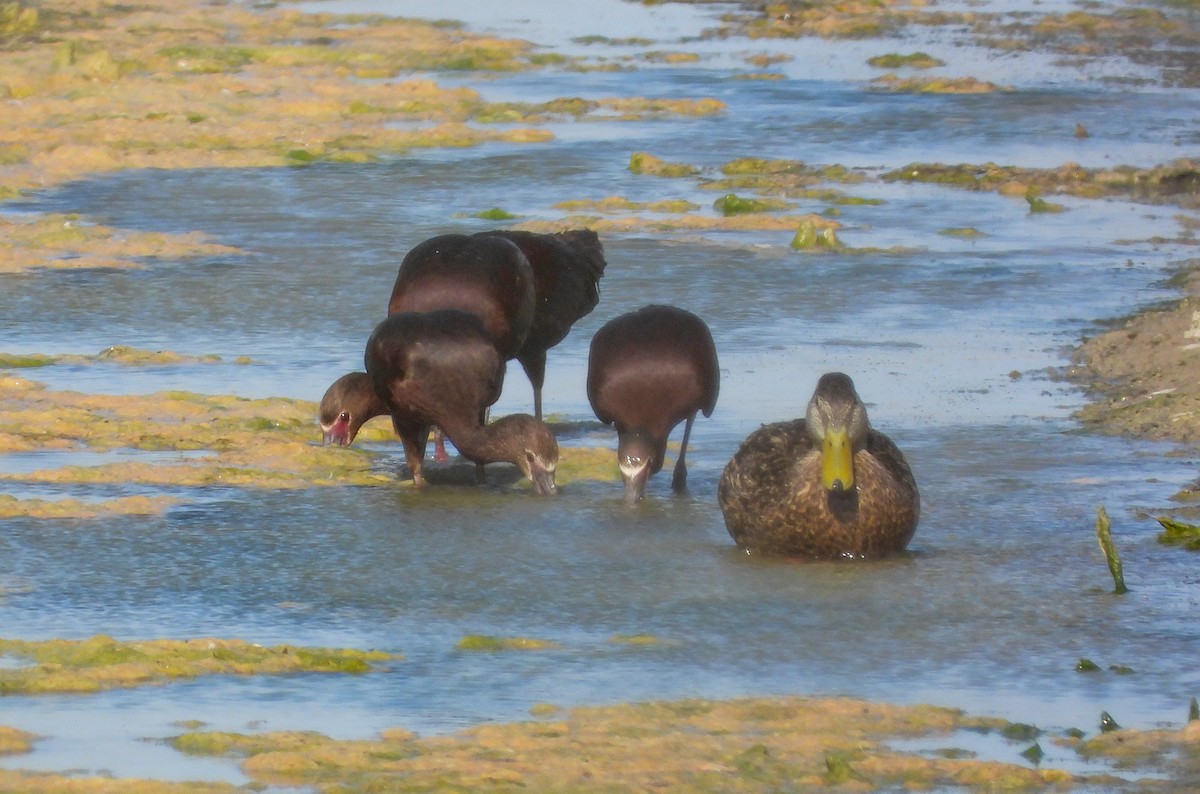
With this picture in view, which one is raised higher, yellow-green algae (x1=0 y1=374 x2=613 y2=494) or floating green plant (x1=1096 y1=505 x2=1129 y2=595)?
floating green plant (x1=1096 y1=505 x2=1129 y2=595)

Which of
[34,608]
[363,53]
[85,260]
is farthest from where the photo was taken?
[363,53]

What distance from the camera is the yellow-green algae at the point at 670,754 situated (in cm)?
440

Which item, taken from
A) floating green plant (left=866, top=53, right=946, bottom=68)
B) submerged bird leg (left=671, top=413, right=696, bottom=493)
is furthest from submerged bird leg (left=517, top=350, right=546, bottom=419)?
floating green plant (left=866, top=53, right=946, bottom=68)

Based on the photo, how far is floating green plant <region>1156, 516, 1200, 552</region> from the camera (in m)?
6.41

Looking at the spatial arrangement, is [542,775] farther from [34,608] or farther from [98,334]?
[98,334]

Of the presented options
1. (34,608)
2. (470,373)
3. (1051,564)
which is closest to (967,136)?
(470,373)

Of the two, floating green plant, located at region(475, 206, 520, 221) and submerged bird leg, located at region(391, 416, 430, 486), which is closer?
submerged bird leg, located at region(391, 416, 430, 486)

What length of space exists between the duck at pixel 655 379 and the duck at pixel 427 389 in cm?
31

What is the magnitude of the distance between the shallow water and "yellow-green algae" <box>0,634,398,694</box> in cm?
9

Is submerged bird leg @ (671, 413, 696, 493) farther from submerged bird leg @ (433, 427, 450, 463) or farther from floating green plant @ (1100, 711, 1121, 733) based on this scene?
floating green plant @ (1100, 711, 1121, 733)

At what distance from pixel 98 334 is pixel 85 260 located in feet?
6.34

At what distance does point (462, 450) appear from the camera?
305 inches

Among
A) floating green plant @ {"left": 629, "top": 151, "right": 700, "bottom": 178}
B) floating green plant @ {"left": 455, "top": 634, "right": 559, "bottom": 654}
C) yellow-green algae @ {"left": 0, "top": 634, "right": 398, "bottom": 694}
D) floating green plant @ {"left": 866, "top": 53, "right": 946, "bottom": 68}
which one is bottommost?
floating green plant @ {"left": 629, "top": 151, "right": 700, "bottom": 178}

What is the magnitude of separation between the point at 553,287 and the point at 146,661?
4.04m
